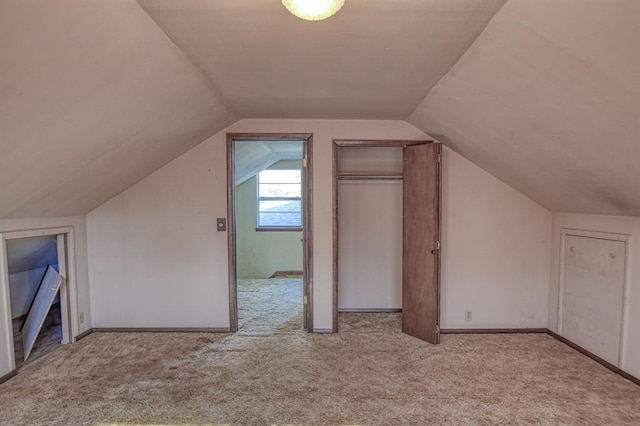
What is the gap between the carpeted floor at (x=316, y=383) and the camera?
6.63 ft

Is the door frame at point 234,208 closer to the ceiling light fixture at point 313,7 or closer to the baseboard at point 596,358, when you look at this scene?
the ceiling light fixture at point 313,7

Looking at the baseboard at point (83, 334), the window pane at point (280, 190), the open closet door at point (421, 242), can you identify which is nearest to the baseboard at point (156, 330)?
the baseboard at point (83, 334)

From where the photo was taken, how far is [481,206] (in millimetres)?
3314

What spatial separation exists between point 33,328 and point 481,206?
4.28 meters

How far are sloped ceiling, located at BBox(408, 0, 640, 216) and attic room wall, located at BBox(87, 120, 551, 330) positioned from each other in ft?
1.37

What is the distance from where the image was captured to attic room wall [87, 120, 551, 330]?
10.8 ft

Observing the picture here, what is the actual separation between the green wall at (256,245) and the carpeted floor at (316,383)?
3.30 metres

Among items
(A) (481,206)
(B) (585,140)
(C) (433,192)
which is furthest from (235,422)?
(A) (481,206)

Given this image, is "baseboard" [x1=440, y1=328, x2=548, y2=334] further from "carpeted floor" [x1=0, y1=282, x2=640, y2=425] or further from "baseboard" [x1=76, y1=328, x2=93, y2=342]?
"baseboard" [x1=76, y1=328, x2=93, y2=342]

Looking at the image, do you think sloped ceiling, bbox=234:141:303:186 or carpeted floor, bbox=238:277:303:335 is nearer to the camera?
carpeted floor, bbox=238:277:303:335

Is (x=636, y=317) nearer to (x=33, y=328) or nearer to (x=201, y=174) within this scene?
(x=201, y=174)

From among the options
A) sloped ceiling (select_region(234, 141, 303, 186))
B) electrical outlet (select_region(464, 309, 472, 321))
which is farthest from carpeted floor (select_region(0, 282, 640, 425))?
sloped ceiling (select_region(234, 141, 303, 186))

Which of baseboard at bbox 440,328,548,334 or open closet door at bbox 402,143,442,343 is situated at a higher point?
open closet door at bbox 402,143,442,343

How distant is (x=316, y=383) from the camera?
237 cm
